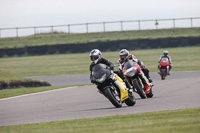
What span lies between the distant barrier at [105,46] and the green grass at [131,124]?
30.5 m

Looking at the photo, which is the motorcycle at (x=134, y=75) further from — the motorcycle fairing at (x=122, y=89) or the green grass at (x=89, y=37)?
the green grass at (x=89, y=37)

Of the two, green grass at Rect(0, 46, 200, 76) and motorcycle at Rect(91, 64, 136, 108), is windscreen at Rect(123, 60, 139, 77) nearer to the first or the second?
motorcycle at Rect(91, 64, 136, 108)

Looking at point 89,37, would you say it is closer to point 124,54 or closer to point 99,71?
point 124,54

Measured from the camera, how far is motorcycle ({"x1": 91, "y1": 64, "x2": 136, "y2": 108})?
10438mm

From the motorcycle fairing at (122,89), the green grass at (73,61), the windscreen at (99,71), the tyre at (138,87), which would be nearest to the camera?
the windscreen at (99,71)

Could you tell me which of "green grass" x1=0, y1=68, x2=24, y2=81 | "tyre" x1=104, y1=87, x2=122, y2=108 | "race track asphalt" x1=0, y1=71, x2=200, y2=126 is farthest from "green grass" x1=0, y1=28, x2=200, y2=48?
"tyre" x1=104, y1=87, x2=122, y2=108

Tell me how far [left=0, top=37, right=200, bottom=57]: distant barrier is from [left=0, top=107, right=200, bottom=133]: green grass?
3054 centimetres

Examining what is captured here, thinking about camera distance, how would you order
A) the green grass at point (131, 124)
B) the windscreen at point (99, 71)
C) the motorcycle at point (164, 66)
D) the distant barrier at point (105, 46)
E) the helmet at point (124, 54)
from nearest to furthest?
the green grass at point (131, 124) < the windscreen at point (99, 71) < the helmet at point (124, 54) < the motorcycle at point (164, 66) < the distant barrier at point (105, 46)

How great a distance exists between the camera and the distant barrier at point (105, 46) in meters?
39.0

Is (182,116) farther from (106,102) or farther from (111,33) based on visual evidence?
(111,33)

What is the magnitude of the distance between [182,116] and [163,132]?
1.66 metres

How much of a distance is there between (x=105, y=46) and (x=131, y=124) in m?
32.7

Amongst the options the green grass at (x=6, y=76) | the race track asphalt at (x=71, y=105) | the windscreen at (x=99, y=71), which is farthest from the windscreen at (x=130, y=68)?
the green grass at (x=6, y=76)

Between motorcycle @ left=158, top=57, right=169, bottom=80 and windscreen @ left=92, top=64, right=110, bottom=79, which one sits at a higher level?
windscreen @ left=92, top=64, right=110, bottom=79
